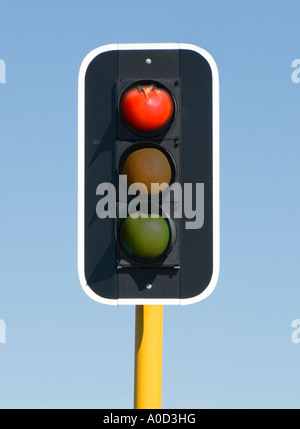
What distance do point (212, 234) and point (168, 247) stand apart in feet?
0.90

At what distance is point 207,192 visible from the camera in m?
6.36

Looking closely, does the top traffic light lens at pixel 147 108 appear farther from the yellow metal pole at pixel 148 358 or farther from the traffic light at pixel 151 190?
the yellow metal pole at pixel 148 358

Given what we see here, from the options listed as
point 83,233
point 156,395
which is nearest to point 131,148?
point 83,233

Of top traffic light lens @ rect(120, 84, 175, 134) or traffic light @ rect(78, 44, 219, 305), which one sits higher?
top traffic light lens @ rect(120, 84, 175, 134)

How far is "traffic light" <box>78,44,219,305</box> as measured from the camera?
6.35 m

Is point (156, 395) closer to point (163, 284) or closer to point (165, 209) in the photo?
point (163, 284)

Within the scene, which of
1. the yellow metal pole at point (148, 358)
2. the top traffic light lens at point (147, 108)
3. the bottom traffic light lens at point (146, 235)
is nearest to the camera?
the bottom traffic light lens at point (146, 235)

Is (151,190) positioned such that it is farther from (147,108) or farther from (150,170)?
(147,108)

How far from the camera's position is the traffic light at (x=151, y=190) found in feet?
20.8

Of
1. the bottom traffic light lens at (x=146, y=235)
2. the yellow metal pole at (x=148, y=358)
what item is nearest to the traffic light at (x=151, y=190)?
the bottom traffic light lens at (x=146, y=235)

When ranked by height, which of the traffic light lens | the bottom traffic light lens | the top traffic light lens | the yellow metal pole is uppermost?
the top traffic light lens

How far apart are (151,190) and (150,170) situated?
0.12 m

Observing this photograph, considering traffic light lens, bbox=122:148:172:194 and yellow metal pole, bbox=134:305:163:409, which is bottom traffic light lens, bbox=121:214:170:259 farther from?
yellow metal pole, bbox=134:305:163:409

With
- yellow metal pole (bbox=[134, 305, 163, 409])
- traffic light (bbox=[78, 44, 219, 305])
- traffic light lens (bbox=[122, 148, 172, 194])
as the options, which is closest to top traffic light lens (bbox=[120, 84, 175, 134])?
traffic light (bbox=[78, 44, 219, 305])
